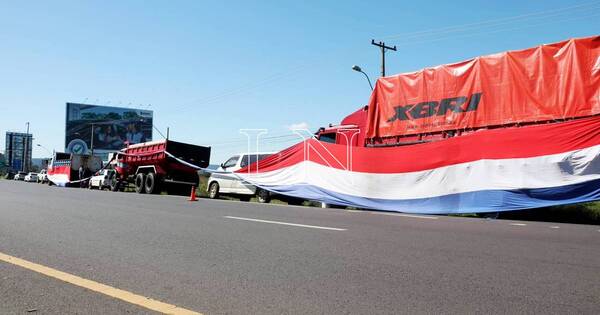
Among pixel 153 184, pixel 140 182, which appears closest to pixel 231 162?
pixel 153 184

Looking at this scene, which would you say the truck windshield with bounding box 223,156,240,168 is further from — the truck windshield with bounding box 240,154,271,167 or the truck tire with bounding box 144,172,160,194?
the truck tire with bounding box 144,172,160,194

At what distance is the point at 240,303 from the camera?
3.81m

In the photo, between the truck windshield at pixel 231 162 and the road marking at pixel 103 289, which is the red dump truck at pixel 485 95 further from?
the road marking at pixel 103 289

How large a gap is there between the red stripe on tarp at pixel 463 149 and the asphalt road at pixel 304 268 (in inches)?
99.8

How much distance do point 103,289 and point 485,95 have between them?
1076cm

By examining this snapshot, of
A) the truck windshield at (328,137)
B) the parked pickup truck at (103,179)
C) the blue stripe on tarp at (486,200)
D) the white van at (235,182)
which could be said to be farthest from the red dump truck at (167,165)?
the blue stripe on tarp at (486,200)

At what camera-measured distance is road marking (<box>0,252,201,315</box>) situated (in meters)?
3.64

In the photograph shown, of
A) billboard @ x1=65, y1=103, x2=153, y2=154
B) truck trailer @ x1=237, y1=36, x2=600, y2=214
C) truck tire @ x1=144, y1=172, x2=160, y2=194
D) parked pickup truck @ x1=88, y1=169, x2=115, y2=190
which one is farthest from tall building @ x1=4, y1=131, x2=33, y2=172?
truck trailer @ x1=237, y1=36, x2=600, y2=214

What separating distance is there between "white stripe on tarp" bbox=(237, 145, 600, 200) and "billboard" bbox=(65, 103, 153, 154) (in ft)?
253

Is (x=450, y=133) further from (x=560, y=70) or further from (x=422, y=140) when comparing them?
(x=560, y=70)

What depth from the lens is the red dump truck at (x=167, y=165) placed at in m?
22.8

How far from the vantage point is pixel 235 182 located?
18.8m

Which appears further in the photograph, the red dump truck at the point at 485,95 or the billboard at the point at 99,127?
the billboard at the point at 99,127

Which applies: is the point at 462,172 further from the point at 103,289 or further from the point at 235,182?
the point at 103,289
